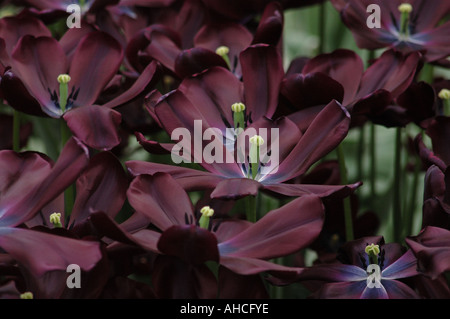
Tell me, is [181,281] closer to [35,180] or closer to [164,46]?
[35,180]

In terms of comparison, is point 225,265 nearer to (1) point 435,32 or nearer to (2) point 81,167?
(2) point 81,167

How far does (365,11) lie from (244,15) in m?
0.12

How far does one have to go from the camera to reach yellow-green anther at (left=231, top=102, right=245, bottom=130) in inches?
20.4

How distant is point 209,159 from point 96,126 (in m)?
0.08

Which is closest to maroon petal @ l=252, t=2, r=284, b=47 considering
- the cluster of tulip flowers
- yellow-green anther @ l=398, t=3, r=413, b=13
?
the cluster of tulip flowers

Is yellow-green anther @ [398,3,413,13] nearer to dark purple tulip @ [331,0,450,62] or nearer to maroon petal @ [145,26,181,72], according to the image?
dark purple tulip @ [331,0,450,62]

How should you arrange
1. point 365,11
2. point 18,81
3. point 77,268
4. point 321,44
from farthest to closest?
point 321,44, point 365,11, point 18,81, point 77,268

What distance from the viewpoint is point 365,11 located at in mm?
623

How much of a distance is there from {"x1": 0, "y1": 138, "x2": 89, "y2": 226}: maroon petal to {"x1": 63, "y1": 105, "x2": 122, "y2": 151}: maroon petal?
5cm

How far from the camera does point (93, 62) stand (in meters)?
0.56

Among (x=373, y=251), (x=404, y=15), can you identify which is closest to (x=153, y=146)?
(x=373, y=251)

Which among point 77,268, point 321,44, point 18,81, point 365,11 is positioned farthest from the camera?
point 321,44

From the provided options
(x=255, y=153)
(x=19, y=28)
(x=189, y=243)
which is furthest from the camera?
(x=19, y=28)
